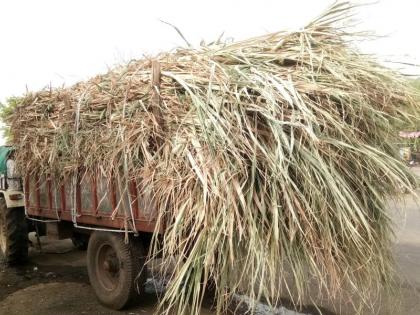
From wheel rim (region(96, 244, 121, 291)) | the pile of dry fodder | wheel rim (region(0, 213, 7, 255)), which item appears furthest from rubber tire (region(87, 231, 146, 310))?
wheel rim (region(0, 213, 7, 255))

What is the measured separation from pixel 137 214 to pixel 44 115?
1.91m

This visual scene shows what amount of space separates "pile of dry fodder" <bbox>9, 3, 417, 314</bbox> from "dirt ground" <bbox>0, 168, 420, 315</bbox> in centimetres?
63

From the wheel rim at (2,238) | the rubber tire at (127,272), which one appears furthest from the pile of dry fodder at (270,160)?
the wheel rim at (2,238)

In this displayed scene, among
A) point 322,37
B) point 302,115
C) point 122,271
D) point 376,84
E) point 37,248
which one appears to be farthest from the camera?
point 37,248

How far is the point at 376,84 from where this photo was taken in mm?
3529

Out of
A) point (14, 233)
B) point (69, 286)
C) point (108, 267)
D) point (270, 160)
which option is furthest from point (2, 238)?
point (270, 160)

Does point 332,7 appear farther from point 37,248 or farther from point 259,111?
point 37,248

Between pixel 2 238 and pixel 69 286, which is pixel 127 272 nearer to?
pixel 69 286

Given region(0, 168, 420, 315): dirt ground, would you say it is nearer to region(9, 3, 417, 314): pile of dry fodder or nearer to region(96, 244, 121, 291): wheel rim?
region(96, 244, 121, 291): wheel rim

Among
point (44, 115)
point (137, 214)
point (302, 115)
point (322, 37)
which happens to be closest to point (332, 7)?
point (322, 37)

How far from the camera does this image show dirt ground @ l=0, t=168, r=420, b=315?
4312 millimetres

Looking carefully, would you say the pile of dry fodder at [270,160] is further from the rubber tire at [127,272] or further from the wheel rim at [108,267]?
the wheel rim at [108,267]

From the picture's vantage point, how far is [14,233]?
237 inches

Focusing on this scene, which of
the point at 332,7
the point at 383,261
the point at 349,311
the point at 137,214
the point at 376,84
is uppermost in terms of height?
the point at 332,7
